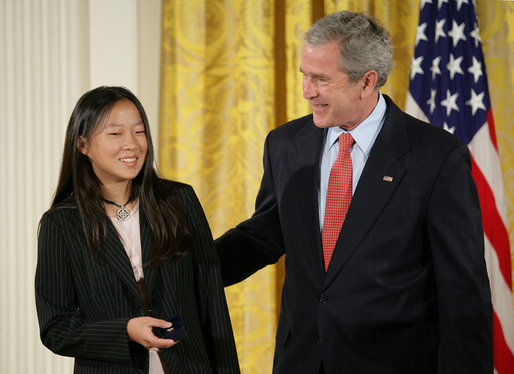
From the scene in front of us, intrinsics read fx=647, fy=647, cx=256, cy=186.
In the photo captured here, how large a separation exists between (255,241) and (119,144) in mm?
705

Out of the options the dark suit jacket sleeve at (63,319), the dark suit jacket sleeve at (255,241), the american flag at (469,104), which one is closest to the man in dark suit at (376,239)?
the dark suit jacket sleeve at (255,241)

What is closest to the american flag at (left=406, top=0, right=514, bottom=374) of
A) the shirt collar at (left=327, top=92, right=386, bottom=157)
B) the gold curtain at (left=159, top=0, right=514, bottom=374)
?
the gold curtain at (left=159, top=0, right=514, bottom=374)

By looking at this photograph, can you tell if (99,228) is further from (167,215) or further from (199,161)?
(199,161)

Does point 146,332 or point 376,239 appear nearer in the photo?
point 146,332

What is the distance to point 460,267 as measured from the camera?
1.86 meters

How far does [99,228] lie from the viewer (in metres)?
1.80

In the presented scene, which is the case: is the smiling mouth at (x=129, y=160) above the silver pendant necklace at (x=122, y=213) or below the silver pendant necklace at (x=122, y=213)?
above

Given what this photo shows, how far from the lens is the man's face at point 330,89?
6.66ft

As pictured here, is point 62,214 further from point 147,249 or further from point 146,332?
point 146,332

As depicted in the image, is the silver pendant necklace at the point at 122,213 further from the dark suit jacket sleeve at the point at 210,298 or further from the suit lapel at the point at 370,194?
the suit lapel at the point at 370,194

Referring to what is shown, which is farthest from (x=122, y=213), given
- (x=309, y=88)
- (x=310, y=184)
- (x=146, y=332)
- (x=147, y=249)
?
(x=309, y=88)

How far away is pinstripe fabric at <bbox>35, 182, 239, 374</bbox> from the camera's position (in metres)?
1.70

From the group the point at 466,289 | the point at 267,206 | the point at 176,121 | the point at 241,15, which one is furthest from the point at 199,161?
the point at 466,289

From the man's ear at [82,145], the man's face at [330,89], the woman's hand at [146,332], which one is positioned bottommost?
the woman's hand at [146,332]
